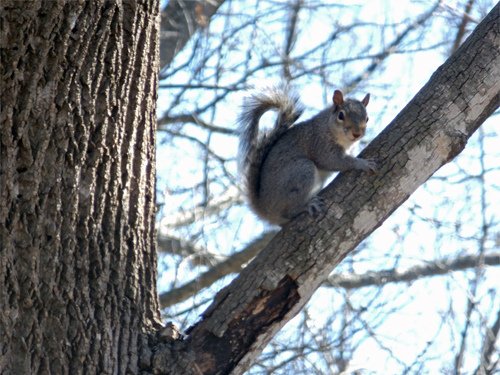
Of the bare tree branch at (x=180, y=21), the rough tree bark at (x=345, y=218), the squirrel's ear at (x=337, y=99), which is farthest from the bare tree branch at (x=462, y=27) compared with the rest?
Result: the rough tree bark at (x=345, y=218)

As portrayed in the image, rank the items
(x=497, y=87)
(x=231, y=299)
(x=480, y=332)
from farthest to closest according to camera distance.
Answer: (x=480, y=332) < (x=497, y=87) < (x=231, y=299)

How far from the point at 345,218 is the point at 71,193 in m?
0.71

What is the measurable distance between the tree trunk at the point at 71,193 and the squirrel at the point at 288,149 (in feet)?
3.81

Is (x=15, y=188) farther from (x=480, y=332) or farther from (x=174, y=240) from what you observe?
(x=174, y=240)

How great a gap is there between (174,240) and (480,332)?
1.79 meters

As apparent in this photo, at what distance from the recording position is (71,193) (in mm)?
2154

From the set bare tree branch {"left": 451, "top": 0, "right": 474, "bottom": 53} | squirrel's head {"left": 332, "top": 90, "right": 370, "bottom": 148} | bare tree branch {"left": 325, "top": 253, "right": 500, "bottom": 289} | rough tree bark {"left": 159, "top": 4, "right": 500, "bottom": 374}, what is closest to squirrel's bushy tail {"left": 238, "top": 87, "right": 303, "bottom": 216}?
squirrel's head {"left": 332, "top": 90, "right": 370, "bottom": 148}

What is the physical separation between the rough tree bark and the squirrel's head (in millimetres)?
1203

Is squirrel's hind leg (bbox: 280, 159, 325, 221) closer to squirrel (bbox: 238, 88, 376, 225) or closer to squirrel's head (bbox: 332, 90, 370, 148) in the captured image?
squirrel (bbox: 238, 88, 376, 225)

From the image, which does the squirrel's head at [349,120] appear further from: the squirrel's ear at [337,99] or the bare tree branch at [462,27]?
the bare tree branch at [462,27]

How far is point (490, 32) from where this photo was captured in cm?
245

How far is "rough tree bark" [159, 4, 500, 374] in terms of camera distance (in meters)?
2.21

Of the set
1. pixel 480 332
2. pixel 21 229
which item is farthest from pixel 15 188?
pixel 480 332

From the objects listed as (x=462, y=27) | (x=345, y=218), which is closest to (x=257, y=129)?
(x=345, y=218)
